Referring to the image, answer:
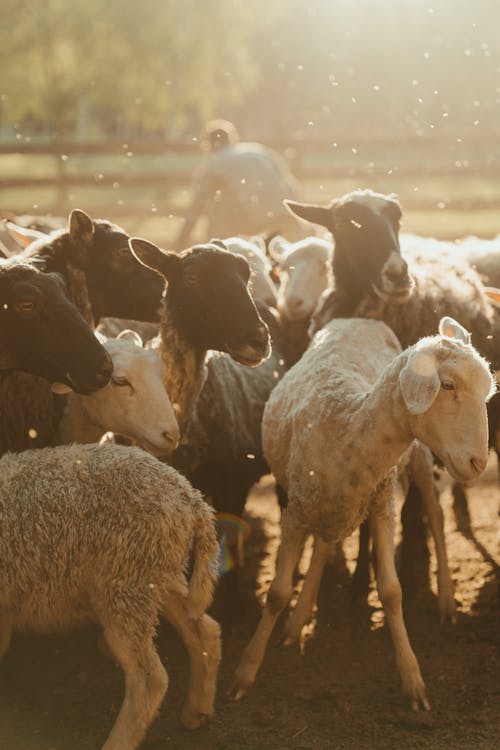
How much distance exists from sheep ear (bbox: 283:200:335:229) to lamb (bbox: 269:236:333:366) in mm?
210

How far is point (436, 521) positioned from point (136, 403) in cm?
183

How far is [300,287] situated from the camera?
5.74m

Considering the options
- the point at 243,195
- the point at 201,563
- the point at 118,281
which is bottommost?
the point at 243,195

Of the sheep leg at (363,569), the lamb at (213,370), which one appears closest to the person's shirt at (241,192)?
the lamb at (213,370)

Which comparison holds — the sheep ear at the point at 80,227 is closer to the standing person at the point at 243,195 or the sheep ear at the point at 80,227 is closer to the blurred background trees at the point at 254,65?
the standing person at the point at 243,195

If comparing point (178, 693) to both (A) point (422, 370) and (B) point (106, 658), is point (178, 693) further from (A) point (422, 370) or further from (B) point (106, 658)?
(A) point (422, 370)

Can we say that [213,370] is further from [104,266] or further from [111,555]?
[111,555]

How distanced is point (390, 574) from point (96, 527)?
1195mm

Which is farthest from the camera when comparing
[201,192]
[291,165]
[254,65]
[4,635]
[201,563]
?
[254,65]

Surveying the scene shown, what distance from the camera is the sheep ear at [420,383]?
3471 mm

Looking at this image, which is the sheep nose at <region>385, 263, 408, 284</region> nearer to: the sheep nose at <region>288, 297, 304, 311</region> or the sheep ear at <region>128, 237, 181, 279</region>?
the sheep nose at <region>288, 297, 304, 311</region>

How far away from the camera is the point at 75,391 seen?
4008 mm

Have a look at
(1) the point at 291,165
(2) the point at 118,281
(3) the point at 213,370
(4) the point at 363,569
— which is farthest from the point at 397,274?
(1) the point at 291,165

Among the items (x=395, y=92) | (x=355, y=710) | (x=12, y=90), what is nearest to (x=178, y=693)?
(x=355, y=710)
